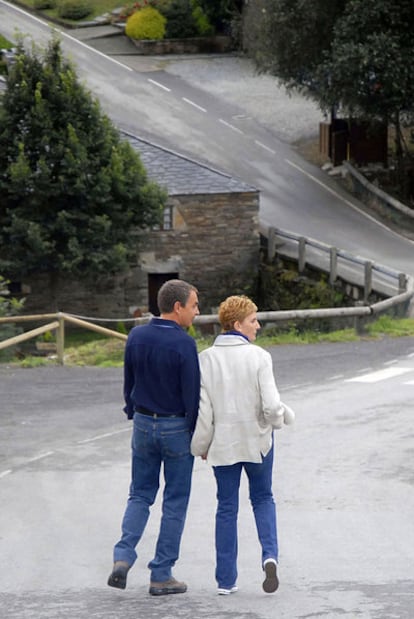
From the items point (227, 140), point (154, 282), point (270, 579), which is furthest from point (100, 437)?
point (227, 140)

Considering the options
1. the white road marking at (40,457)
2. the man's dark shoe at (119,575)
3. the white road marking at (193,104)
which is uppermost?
the man's dark shoe at (119,575)

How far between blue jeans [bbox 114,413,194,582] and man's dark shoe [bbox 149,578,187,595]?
31mm

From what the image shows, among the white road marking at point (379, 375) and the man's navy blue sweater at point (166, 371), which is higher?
the man's navy blue sweater at point (166, 371)

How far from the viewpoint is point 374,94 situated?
125 feet

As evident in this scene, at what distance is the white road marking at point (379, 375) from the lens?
57.4ft

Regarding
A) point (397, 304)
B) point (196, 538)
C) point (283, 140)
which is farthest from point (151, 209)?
point (196, 538)

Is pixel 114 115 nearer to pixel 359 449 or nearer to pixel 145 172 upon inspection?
pixel 145 172

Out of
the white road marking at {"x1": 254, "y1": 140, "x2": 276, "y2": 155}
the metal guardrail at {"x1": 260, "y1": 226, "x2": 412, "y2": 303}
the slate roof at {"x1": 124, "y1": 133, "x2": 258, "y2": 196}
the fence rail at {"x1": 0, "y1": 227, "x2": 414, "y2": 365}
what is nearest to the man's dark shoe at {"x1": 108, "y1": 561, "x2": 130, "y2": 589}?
the fence rail at {"x1": 0, "y1": 227, "x2": 414, "y2": 365}

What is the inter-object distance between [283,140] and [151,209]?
14247 millimetres

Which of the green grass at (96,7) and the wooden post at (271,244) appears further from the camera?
the green grass at (96,7)

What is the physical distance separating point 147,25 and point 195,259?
2111cm

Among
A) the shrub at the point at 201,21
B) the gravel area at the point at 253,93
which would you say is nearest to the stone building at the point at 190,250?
the gravel area at the point at 253,93

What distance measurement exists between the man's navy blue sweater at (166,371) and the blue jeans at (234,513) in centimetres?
40

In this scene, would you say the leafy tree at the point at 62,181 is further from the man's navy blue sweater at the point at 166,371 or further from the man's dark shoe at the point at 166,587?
the man's dark shoe at the point at 166,587
